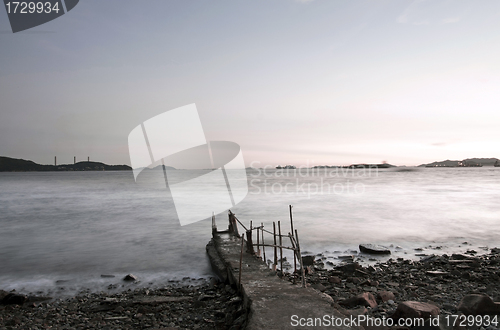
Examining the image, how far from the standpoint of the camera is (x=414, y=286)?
807cm

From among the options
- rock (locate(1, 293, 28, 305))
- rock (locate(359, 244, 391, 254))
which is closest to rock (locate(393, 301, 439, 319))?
rock (locate(359, 244, 391, 254))

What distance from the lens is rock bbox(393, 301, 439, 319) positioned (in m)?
5.36

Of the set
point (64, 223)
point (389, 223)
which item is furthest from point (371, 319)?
point (64, 223)

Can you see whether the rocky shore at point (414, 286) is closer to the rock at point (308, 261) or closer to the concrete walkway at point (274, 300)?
the rock at point (308, 261)

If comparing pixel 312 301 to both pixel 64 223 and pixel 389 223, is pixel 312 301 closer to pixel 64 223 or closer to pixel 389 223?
pixel 389 223

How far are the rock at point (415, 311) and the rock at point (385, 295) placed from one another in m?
1.39

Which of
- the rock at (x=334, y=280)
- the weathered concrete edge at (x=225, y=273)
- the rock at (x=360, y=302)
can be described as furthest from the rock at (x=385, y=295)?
the weathered concrete edge at (x=225, y=273)

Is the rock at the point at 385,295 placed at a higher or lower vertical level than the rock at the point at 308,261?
higher

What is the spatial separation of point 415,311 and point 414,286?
10.1 ft

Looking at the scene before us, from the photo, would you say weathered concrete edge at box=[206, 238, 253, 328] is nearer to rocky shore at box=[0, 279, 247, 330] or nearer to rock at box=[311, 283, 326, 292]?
rocky shore at box=[0, 279, 247, 330]

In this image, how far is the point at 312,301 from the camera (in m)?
5.54

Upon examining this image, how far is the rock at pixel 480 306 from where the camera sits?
18.3 feet

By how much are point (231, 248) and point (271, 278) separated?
4.11 meters

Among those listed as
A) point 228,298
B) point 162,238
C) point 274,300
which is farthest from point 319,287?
point 162,238
